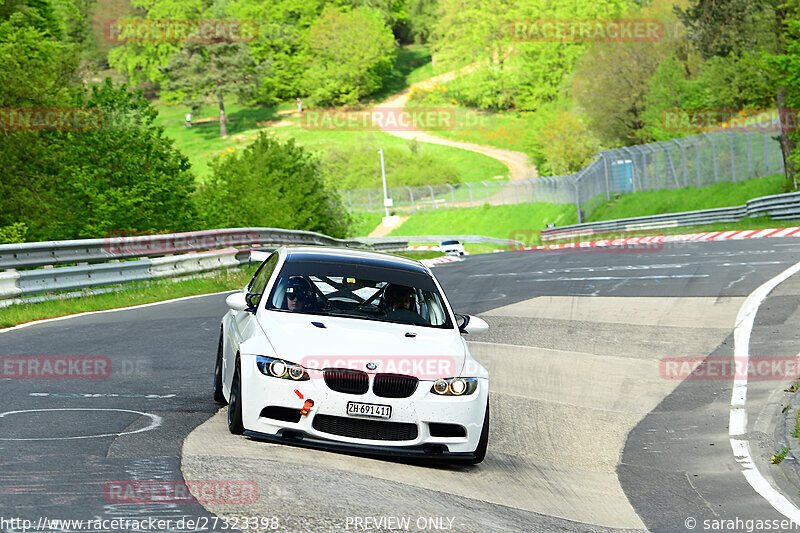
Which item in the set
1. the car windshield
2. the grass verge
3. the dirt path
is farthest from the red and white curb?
the dirt path

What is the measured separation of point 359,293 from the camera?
898 cm

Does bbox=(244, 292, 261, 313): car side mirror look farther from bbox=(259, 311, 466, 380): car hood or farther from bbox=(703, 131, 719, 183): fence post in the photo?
bbox=(703, 131, 719, 183): fence post

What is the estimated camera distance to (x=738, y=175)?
47438 millimetres

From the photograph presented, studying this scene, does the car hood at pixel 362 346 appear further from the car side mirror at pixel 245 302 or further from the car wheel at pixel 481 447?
the car wheel at pixel 481 447

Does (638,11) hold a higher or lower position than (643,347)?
higher

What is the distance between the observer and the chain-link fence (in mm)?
46500

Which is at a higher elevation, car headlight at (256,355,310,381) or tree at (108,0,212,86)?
tree at (108,0,212,86)

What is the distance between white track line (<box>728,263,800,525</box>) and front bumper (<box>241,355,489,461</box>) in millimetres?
2407

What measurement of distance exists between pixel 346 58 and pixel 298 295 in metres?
136

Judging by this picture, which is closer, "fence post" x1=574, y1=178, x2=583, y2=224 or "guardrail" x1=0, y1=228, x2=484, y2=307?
"guardrail" x1=0, y1=228, x2=484, y2=307

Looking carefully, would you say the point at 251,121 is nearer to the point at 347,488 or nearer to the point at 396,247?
the point at 396,247

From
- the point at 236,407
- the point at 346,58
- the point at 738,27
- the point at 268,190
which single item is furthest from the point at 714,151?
the point at 346,58

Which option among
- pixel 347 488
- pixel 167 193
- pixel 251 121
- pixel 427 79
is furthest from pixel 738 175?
pixel 427 79

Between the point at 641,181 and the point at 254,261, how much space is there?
37.0 metres
